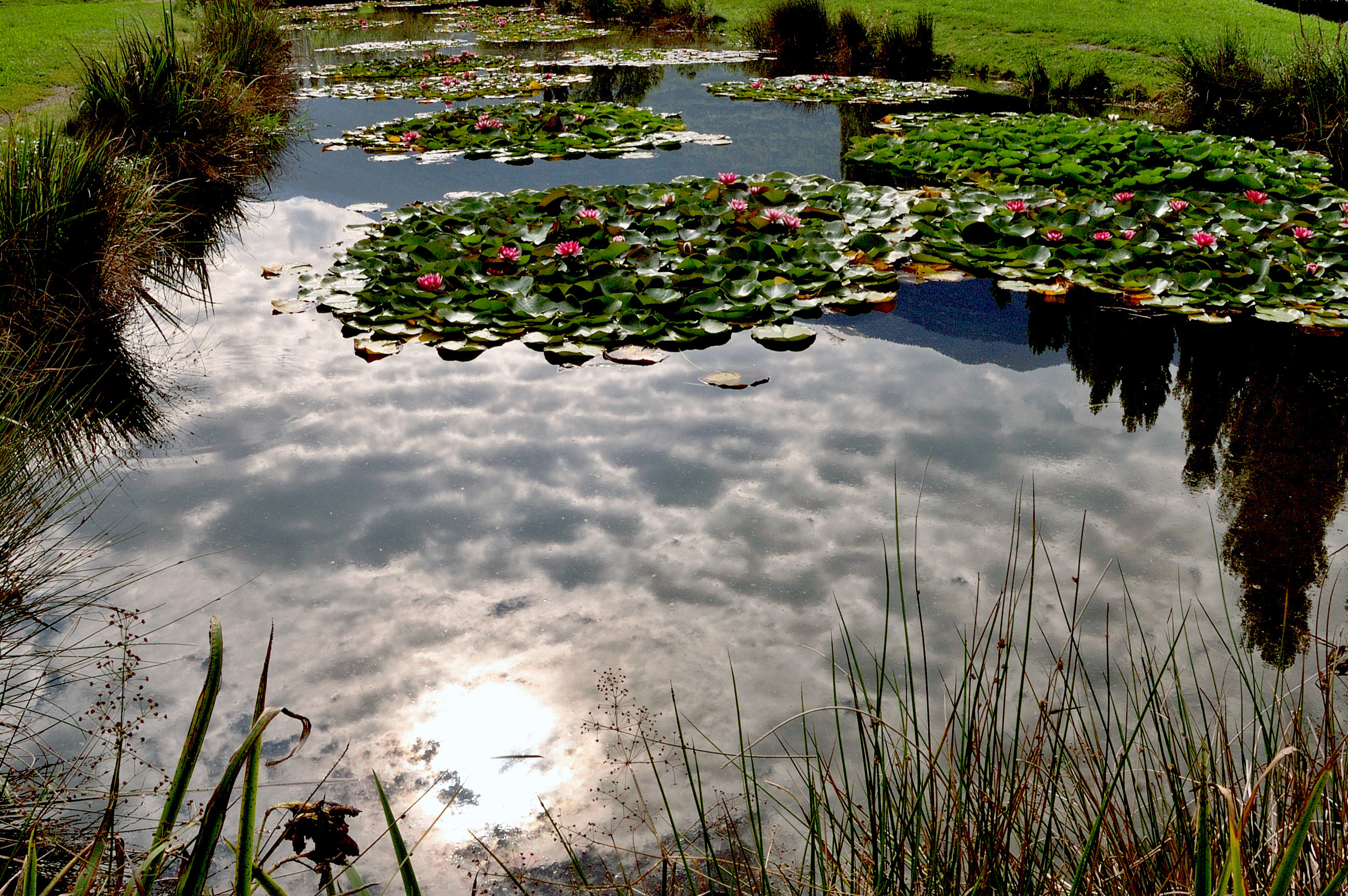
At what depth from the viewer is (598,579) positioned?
8.46ft

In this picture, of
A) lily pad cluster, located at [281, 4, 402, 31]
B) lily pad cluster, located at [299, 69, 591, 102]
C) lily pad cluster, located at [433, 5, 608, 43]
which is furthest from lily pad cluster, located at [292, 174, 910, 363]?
lily pad cluster, located at [281, 4, 402, 31]

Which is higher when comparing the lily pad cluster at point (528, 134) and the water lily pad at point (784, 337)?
the lily pad cluster at point (528, 134)

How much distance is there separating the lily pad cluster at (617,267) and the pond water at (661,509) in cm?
19

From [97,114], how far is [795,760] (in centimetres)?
630

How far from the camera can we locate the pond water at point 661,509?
2186 mm

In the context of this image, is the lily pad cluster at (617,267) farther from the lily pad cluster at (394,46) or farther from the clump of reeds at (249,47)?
the lily pad cluster at (394,46)

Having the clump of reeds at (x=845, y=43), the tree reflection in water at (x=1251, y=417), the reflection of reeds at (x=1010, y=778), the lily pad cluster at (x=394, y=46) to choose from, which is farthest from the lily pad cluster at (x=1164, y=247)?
the lily pad cluster at (x=394, y=46)

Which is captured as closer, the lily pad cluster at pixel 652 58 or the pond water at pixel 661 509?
the pond water at pixel 661 509

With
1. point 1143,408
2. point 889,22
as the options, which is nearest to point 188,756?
point 1143,408

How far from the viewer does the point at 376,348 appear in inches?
159

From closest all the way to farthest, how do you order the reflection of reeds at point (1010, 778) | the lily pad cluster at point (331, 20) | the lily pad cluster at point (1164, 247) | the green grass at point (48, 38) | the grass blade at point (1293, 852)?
the grass blade at point (1293, 852) → the reflection of reeds at point (1010, 778) → the lily pad cluster at point (1164, 247) → the green grass at point (48, 38) → the lily pad cluster at point (331, 20)

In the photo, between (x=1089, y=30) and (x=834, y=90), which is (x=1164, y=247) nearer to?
(x=834, y=90)

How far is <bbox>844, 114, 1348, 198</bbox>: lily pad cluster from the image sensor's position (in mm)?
5527

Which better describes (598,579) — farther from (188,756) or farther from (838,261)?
(838,261)
